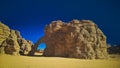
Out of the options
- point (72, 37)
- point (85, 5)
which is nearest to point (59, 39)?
point (72, 37)

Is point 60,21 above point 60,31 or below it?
above

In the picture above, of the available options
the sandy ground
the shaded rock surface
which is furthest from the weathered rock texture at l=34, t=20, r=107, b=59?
the shaded rock surface

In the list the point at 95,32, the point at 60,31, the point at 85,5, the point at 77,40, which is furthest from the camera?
the point at 60,31

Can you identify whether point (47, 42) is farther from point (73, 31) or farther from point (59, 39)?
point (73, 31)

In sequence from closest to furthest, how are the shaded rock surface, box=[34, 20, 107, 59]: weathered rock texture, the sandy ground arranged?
the sandy ground < box=[34, 20, 107, 59]: weathered rock texture < the shaded rock surface

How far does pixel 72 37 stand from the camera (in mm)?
15539

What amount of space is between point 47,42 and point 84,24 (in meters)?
4.70

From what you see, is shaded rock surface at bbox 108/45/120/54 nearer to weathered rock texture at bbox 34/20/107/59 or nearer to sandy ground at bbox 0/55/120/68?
weathered rock texture at bbox 34/20/107/59

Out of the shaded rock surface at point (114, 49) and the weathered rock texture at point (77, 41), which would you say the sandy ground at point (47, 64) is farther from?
the shaded rock surface at point (114, 49)

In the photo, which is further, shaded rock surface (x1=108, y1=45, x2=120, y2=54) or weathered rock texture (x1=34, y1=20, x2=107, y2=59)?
shaded rock surface (x1=108, y1=45, x2=120, y2=54)

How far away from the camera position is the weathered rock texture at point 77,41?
14.6m

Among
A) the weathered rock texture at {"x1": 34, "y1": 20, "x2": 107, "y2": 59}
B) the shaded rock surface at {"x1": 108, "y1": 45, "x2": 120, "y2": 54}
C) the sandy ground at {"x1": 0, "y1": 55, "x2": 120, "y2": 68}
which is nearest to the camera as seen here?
the sandy ground at {"x1": 0, "y1": 55, "x2": 120, "y2": 68}

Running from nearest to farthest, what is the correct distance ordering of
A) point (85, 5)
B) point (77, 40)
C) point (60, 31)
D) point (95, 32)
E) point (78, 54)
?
point (85, 5)
point (78, 54)
point (77, 40)
point (95, 32)
point (60, 31)

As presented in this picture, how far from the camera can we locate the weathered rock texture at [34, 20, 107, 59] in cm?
1459
